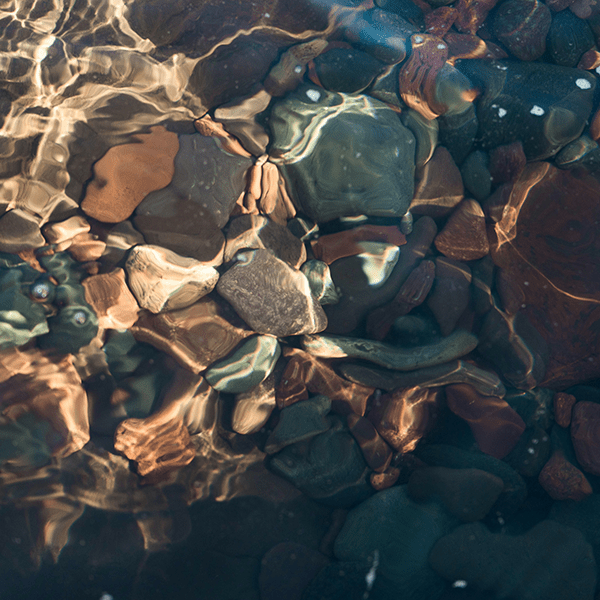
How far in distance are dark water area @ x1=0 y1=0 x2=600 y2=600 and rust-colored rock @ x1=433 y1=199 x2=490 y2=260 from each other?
2cm

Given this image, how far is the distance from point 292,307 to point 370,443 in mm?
1179

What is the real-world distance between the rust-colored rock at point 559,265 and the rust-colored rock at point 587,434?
0.75 feet

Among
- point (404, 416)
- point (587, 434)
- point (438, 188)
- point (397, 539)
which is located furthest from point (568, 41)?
point (397, 539)

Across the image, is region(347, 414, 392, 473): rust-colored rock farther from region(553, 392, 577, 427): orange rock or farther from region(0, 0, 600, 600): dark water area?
region(553, 392, 577, 427): orange rock

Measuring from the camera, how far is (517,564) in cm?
269

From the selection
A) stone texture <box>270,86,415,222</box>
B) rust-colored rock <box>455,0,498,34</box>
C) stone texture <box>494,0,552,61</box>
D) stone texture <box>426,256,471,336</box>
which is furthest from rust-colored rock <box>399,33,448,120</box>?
stone texture <box>426,256,471,336</box>

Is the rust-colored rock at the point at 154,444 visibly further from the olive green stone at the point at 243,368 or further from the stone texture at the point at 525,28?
the stone texture at the point at 525,28

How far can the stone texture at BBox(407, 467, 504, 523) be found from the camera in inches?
111

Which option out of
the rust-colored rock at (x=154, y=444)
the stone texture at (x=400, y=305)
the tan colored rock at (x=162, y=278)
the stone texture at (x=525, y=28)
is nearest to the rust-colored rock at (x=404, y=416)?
the stone texture at (x=400, y=305)

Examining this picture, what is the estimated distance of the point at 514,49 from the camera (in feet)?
12.3

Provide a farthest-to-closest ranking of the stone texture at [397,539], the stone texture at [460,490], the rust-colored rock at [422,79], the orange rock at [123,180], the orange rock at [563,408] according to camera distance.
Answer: the rust-colored rock at [422,79]
the orange rock at [563,408]
the orange rock at [123,180]
the stone texture at [460,490]
the stone texture at [397,539]

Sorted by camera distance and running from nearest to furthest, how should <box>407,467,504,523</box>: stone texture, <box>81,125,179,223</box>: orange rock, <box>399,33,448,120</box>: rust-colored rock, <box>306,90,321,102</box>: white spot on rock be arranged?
<box>407,467,504,523</box>: stone texture → <box>81,125,179,223</box>: orange rock → <box>306,90,321,102</box>: white spot on rock → <box>399,33,448,120</box>: rust-colored rock

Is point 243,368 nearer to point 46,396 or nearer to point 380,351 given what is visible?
point 380,351

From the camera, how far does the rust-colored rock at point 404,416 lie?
305cm
